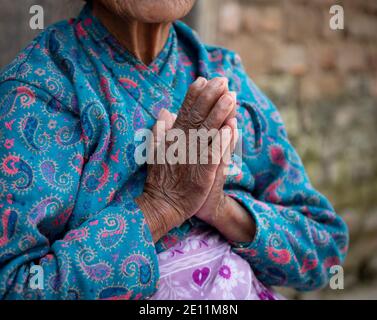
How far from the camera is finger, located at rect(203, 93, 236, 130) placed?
1.76 metres

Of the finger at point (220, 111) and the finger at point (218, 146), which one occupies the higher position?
the finger at point (220, 111)

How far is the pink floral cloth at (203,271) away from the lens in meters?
1.88

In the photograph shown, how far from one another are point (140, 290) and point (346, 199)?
364cm

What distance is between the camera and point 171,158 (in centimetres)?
184

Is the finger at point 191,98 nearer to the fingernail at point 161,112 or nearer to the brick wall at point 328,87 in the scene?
the fingernail at point 161,112

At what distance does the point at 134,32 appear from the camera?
6.45ft

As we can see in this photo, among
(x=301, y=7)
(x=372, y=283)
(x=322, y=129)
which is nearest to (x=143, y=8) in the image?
(x=301, y=7)

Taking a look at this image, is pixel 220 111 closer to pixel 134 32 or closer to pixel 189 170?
pixel 189 170

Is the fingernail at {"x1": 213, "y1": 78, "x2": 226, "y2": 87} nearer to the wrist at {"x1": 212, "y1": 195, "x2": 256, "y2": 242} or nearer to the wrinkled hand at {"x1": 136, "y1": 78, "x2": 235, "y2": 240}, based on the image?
the wrinkled hand at {"x1": 136, "y1": 78, "x2": 235, "y2": 240}

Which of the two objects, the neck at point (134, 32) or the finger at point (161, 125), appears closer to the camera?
the finger at point (161, 125)

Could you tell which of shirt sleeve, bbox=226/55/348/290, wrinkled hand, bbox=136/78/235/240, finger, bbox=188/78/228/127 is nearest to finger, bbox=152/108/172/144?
wrinkled hand, bbox=136/78/235/240

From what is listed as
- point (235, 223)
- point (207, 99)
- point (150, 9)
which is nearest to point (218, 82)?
point (207, 99)

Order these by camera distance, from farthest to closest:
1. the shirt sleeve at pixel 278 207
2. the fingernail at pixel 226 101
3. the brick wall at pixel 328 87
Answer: the brick wall at pixel 328 87
the shirt sleeve at pixel 278 207
the fingernail at pixel 226 101

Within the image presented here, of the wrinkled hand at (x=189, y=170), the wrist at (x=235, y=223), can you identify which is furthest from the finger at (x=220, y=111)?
the wrist at (x=235, y=223)
